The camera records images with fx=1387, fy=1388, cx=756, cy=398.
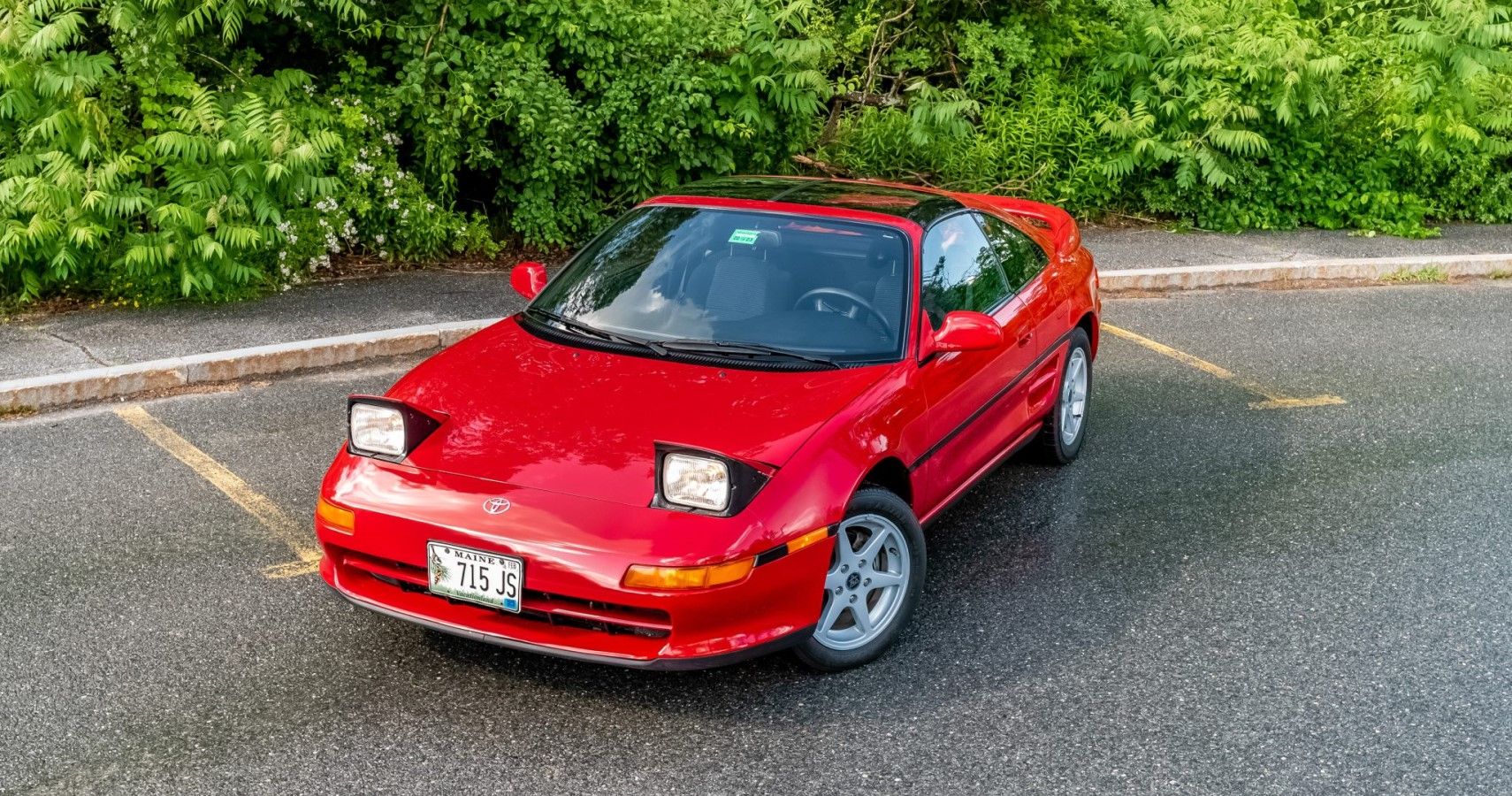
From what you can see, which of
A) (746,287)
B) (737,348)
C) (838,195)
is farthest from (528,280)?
(838,195)

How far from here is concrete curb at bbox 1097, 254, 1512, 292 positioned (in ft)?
35.0

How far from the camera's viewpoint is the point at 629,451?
4355mm

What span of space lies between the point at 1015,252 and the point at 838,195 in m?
0.95

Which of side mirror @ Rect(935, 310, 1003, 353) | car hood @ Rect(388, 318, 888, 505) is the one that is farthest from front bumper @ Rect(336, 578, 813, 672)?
side mirror @ Rect(935, 310, 1003, 353)

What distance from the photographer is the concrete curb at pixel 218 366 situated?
719cm

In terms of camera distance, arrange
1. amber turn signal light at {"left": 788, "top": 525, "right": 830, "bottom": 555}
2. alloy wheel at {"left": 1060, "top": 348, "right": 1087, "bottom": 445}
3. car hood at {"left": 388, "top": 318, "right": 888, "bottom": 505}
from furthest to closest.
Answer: alloy wheel at {"left": 1060, "top": 348, "right": 1087, "bottom": 445}
car hood at {"left": 388, "top": 318, "right": 888, "bottom": 505}
amber turn signal light at {"left": 788, "top": 525, "right": 830, "bottom": 555}

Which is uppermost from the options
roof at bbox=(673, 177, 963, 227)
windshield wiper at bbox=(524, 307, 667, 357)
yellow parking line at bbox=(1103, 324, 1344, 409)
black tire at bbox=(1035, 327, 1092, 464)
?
roof at bbox=(673, 177, 963, 227)

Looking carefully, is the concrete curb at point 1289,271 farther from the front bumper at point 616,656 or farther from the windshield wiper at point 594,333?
the front bumper at point 616,656

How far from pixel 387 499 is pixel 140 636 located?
1.16 meters

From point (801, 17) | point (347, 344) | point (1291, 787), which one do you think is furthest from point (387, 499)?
point (801, 17)

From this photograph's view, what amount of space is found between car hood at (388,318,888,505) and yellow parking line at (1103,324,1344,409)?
3.77 meters

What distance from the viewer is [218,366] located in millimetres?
7672

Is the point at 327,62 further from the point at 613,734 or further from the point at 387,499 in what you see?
the point at 613,734

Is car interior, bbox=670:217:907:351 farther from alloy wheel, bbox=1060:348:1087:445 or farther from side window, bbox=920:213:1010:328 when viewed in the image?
alloy wheel, bbox=1060:348:1087:445
